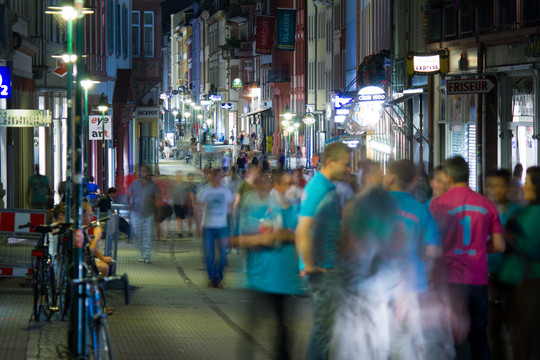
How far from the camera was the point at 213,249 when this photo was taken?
59.2ft

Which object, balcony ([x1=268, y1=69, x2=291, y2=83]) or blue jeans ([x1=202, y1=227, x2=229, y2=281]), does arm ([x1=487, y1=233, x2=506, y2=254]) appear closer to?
blue jeans ([x1=202, y1=227, x2=229, y2=281])

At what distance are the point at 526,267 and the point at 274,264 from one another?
6.83 ft

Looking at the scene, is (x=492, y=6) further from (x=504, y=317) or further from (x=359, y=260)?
(x=359, y=260)

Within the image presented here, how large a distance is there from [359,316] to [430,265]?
86 cm

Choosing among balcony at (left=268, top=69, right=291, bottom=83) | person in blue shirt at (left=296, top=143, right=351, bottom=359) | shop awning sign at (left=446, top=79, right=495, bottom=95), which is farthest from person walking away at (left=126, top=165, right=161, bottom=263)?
balcony at (left=268, top=69, right=291, bottom=83)

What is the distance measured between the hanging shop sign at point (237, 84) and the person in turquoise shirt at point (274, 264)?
9079cm

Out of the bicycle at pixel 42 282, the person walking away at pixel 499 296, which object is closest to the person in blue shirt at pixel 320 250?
the person walking away at pixel 499 296

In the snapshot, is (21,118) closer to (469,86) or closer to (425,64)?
(469,86)

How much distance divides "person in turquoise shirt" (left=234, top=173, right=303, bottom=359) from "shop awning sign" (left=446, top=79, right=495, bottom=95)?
13608mm

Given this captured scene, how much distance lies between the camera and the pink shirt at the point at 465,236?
8.91m

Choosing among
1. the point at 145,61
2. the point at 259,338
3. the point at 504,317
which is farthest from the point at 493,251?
the point at 145,61

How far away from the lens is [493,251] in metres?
9.08

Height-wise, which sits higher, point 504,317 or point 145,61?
point 145,61

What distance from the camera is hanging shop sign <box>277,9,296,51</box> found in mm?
72312
